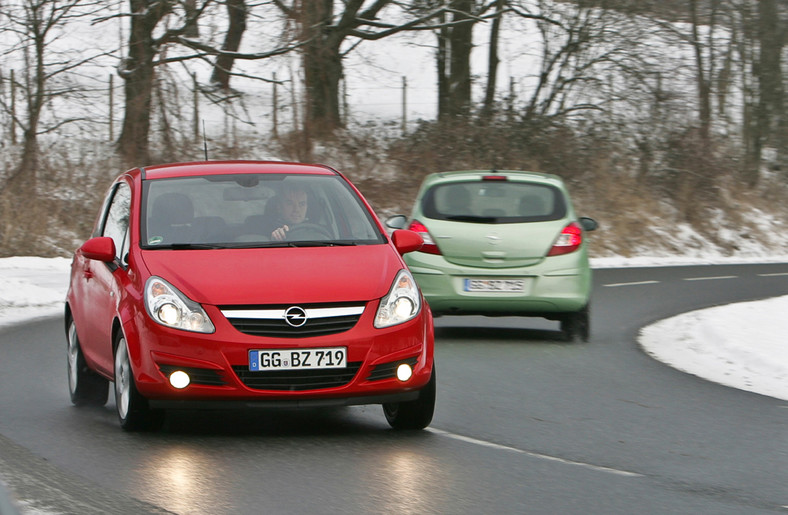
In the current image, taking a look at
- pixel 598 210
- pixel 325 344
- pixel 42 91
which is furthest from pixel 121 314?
pixel 598 210

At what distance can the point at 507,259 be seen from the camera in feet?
41.2

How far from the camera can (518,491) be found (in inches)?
245

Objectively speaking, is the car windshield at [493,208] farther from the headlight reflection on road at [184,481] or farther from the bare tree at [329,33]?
the bare tree at [329,33]

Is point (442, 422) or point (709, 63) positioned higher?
point (709, 63)

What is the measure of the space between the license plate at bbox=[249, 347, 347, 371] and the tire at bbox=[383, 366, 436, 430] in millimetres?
623

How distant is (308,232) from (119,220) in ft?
4.31

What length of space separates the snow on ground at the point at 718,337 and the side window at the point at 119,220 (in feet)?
15.4

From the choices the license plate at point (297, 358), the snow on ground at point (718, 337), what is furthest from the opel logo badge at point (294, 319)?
the snow on ground at point (718, 337)

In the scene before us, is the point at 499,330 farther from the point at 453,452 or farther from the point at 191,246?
the point at 453,452

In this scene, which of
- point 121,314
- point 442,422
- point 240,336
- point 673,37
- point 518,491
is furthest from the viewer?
point 673,37

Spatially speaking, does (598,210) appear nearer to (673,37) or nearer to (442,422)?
(673,37)

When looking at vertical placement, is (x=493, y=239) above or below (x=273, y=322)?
above

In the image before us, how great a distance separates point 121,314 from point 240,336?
2.91ft

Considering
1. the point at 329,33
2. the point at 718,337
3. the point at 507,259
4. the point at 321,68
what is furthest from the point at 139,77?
the point at 718,337
